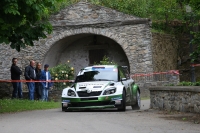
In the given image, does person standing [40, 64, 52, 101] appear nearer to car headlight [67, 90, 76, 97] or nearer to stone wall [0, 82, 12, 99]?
stone wall [0, 82, 12, 99]

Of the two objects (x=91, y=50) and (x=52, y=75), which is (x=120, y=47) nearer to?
(x=91, y=50)

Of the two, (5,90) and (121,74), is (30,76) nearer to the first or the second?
(5,90)

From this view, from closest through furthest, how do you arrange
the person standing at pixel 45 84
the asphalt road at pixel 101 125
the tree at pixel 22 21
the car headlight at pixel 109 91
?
the asphalt road at pixel 101 125 → the tree at pixel 22 21 → the car headlight at pixel 109 91 → the person standing at pixel 45 84

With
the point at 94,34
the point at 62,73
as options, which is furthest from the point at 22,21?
the point at 94,34

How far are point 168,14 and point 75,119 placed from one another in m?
23.2

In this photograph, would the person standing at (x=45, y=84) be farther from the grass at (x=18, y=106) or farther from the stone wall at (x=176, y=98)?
the stone wall at (x=176, y=98)

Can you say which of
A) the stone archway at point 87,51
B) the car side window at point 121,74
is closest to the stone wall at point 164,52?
the stone archway at point 87,51

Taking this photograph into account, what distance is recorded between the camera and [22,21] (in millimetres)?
17406

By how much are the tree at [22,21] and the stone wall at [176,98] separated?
450cm

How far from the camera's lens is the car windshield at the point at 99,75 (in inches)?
699

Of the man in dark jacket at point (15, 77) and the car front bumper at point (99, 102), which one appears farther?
the man in dark jacket at point (15, 77)

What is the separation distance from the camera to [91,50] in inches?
1298

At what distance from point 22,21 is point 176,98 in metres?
5.80

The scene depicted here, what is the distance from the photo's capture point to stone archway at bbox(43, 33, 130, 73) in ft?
106
